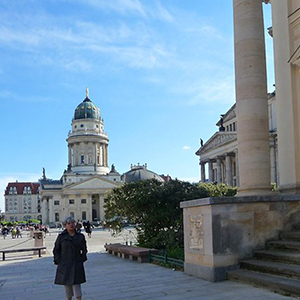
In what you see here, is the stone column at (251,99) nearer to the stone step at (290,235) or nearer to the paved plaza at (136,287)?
the stone step at (290,235)

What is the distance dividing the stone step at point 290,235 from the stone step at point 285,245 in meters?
0.22

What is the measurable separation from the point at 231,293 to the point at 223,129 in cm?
7899

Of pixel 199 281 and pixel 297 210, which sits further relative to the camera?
pixel 297 210

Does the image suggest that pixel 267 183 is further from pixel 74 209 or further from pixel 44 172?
pixel 44 172

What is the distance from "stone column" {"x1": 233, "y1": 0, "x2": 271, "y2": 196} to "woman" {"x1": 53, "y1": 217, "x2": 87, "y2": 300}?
568 centimetres

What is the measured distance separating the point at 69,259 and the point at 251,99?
693 cm

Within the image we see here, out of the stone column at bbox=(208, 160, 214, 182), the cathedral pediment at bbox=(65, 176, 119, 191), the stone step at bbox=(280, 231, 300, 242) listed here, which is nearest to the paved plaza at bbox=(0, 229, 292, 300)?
the stone step at bbox=(280, 231, 300, 242)

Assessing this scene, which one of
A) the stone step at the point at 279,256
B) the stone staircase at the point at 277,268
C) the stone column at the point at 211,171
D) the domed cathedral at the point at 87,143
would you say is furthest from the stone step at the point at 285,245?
the domed cathedral at the point at 87,143

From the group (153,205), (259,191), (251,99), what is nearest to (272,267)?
(259,191)

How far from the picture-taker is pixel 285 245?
10.6 metres

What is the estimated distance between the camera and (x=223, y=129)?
3410 inches

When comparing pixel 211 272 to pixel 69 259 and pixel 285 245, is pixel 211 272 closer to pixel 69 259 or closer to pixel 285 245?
pixel 285 245

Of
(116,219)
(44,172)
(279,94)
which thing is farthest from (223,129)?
(44,172)

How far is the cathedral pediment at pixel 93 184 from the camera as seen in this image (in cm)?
14488
